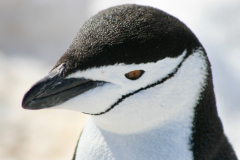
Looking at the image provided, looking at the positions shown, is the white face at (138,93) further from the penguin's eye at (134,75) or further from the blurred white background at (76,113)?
the blurred white background at (76,113)

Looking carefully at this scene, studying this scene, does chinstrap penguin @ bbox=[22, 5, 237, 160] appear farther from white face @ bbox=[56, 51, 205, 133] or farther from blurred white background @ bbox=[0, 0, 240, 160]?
blurred white background @ bbox=[0, 0, 240, 160]

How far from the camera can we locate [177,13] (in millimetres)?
1871

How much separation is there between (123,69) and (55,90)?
0.51 ft

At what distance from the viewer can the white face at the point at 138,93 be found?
2.03ft

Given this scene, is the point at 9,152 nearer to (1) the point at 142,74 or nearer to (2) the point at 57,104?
(2) the point at 57,104

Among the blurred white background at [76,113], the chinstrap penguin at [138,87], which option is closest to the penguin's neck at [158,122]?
the chinstrap penguin at [138,87]

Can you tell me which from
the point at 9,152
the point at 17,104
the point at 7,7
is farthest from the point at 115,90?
the point at 7,7

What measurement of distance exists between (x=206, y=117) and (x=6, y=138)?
139 centimetres

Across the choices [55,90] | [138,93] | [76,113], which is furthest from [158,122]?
[76,113]

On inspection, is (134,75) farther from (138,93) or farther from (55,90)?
(55,90)

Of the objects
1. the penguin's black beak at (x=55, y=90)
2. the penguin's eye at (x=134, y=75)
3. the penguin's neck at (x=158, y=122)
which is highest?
the penguin's black beak at (x=55, y=90)

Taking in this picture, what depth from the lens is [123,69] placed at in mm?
607

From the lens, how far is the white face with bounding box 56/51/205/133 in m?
0.62

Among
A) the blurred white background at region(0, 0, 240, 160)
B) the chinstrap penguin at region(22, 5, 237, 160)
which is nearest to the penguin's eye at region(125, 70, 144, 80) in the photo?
the chinstrap penguin at region(22, 5, 237, 160)
